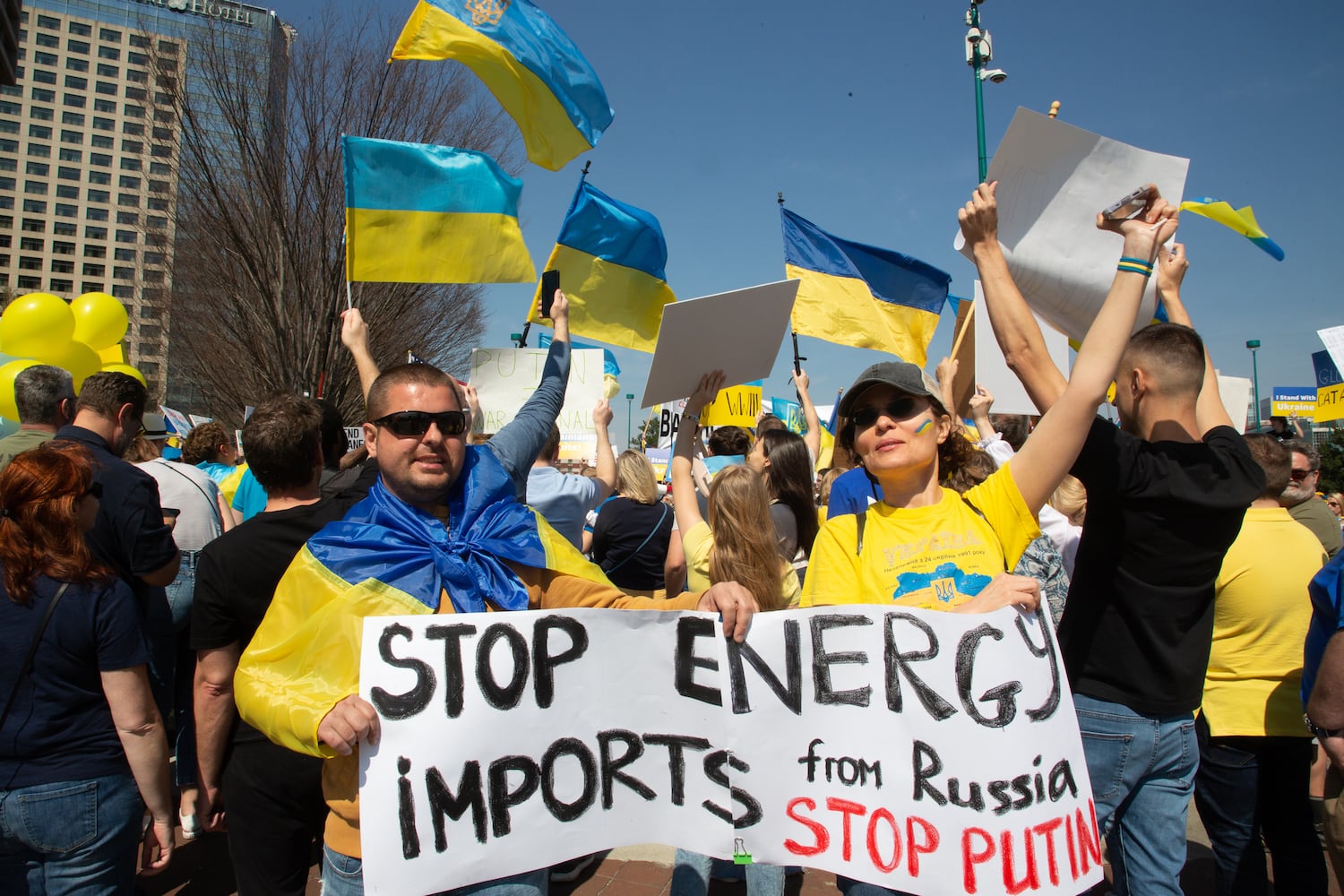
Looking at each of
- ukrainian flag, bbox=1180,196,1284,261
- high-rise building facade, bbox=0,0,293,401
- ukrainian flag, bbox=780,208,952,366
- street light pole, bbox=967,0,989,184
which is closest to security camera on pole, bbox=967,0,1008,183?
street light pole, bbox=967,0,989,184

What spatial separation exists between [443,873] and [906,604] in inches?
52.4

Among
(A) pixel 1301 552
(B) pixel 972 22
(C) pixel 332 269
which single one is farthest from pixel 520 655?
(C) pixel 332 269

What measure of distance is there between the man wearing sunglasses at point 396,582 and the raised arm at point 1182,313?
1.87 metres

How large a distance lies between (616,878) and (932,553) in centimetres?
272

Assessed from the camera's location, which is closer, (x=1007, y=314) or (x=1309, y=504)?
(x=1007, y=314)

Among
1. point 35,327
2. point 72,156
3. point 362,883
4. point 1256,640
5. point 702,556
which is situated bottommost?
point 362,883

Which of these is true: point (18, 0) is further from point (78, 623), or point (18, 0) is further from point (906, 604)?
point (906, 604)

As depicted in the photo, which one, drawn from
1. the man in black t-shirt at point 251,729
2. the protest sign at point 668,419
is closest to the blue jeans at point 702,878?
the man in black t-shirt at point 251,729

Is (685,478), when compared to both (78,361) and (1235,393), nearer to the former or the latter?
(1235,393)

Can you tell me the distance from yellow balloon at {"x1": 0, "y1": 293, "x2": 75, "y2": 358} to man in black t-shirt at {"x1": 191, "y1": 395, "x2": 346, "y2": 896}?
16.1 feet

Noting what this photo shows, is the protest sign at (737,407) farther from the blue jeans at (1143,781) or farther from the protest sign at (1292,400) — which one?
the protest sign at (1292,400)

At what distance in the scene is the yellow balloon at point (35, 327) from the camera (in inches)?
250

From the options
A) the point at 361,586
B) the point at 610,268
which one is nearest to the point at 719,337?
the point at 610,268

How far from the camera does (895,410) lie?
244cm
